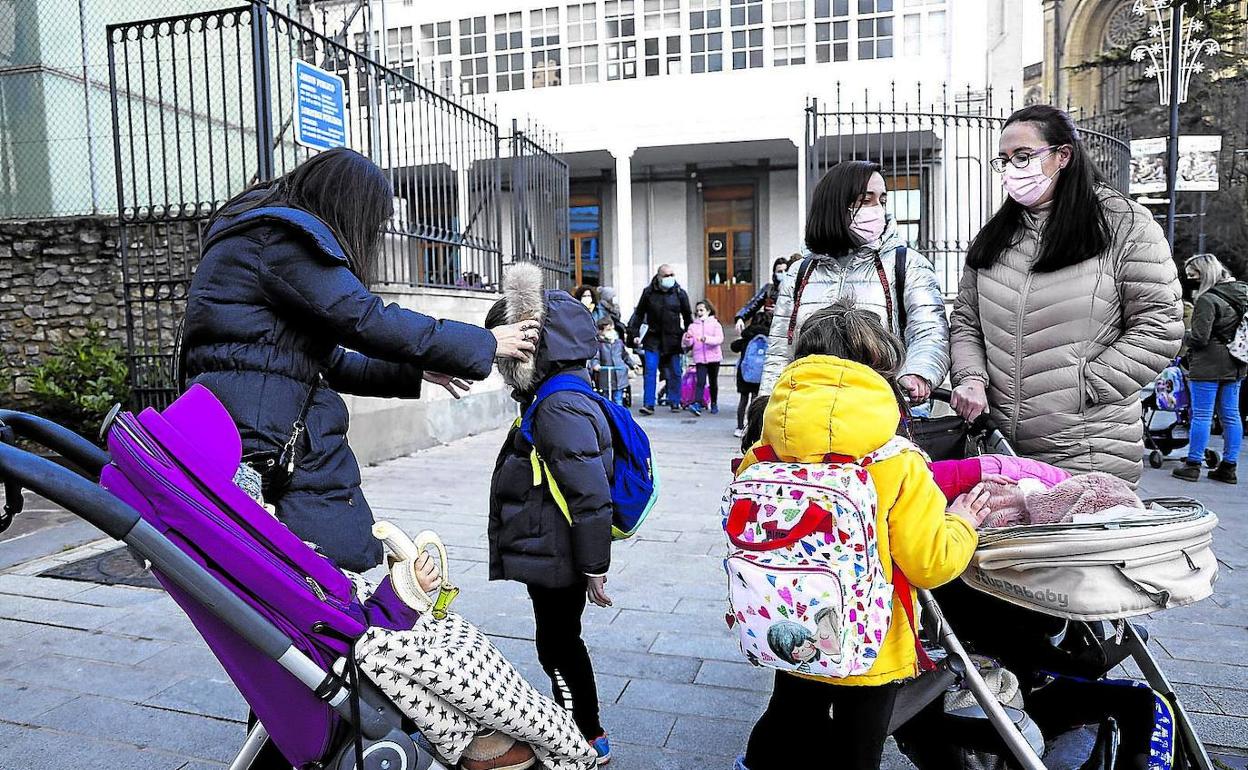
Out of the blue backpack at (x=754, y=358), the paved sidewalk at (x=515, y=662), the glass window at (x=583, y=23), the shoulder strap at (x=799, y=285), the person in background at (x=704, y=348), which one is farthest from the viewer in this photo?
the glass window at (x=583, y=23)

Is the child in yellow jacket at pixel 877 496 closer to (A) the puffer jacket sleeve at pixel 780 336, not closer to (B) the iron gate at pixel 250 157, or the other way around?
(A) the puffer jacket sleeve at pixel 780 336

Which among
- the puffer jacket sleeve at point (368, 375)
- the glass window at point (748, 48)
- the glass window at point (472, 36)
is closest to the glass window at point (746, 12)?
the glass window at point (748, 48)

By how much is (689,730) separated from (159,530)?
1983 millimetres

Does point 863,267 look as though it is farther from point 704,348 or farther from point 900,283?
point 704,348

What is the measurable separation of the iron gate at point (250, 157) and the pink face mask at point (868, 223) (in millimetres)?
4457

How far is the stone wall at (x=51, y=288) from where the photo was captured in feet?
29.1

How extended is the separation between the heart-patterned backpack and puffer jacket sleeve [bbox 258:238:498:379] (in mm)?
817

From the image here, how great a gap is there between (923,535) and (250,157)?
10616 millimetres

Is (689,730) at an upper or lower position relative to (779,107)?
lower

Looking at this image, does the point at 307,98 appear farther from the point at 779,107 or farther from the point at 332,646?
the point at 779,107

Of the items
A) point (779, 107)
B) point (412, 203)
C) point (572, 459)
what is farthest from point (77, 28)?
point (779, 107)

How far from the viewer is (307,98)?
6844 mm

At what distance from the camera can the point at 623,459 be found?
2.94 m

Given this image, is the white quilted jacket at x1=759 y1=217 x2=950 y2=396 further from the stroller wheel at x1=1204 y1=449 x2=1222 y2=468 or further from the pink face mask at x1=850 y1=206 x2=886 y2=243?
the stroller wheel at x1=1204 y1=449 x2=1222 y2=468
